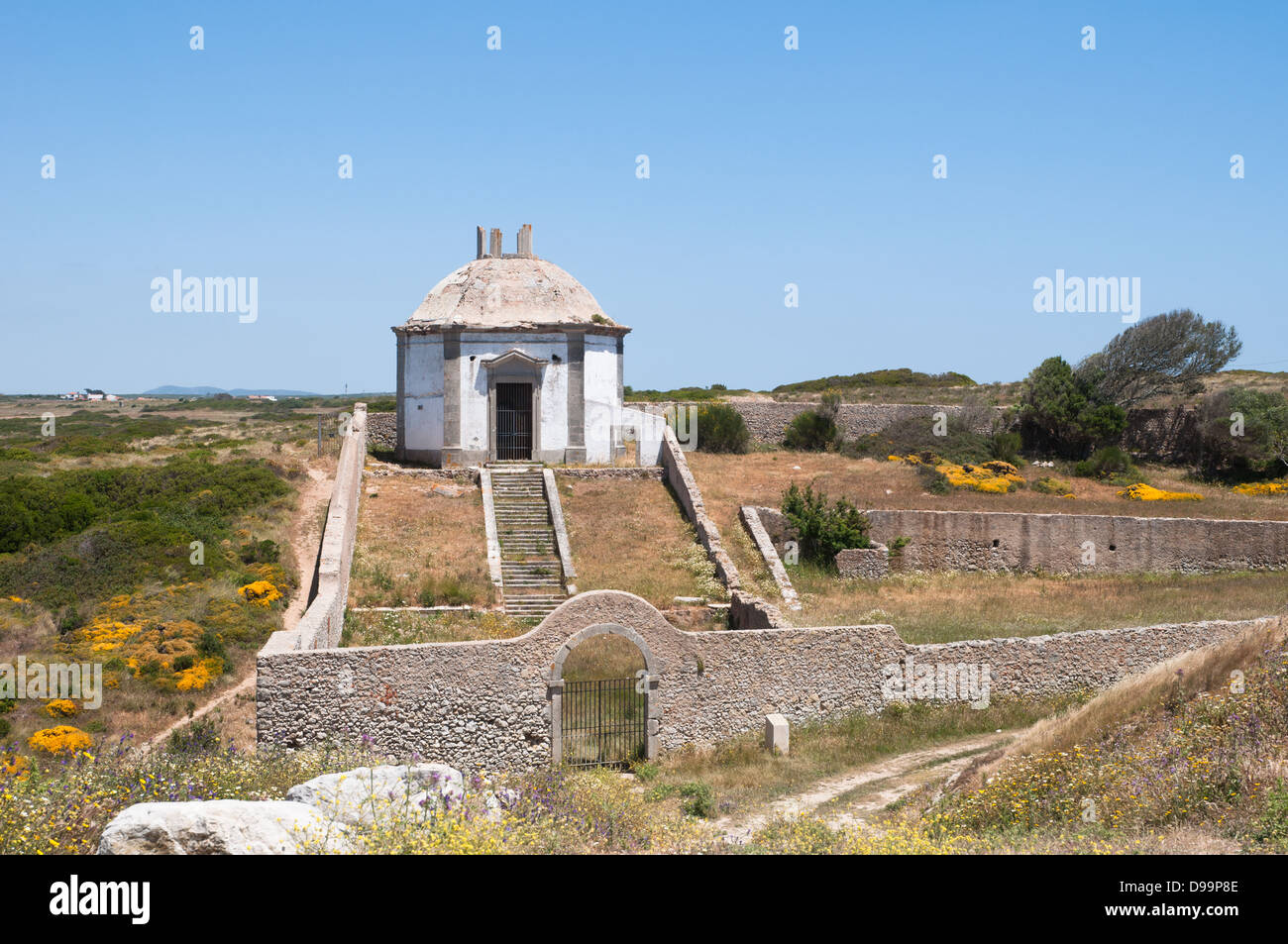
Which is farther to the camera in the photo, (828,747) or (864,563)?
(864,563)

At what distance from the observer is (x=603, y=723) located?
16.7 metres

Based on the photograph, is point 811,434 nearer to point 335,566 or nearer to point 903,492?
point 903,492

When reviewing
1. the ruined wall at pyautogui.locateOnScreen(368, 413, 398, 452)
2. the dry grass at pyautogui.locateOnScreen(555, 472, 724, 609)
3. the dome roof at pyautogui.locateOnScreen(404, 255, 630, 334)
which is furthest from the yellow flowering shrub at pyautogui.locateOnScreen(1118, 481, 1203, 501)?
the ruined wall at pyautogui.locateOnScreen(368, 413, 398, 452)

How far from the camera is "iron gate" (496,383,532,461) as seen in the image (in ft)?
104

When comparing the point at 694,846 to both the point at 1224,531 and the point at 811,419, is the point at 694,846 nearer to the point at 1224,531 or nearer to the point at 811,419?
the point at 1224,531

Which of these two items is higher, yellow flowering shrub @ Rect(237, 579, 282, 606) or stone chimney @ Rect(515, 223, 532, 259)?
stone chimney @ Rect(515, 223, 532, 259)

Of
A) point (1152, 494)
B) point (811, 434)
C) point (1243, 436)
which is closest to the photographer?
point (1152, 494)

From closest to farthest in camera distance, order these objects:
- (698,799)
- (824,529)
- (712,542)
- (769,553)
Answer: (698,799) → (712,542) → (769,553) → (824,529)

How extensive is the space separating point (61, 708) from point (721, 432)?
27.8 metres

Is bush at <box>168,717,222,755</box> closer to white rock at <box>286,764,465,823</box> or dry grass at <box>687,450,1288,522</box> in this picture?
white rock at <box>286,764,465,823</box>

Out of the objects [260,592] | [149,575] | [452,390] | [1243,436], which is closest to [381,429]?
[452,390]

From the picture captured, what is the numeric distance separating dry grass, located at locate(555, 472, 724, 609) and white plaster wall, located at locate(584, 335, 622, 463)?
227cm

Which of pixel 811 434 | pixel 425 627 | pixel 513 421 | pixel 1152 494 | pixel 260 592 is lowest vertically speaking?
pixel 425 627
